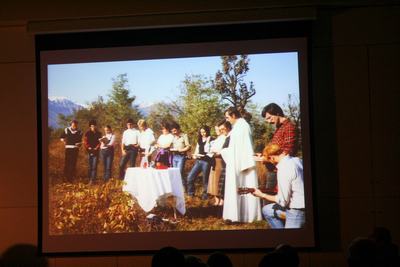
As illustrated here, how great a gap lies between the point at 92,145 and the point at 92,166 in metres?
0.24

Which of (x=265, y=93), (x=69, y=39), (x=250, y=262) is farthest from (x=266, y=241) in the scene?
(x=69, y=39)

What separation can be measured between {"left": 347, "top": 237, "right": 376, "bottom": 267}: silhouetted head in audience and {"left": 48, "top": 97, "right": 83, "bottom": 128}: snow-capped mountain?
4.42 metres

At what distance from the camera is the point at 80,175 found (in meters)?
6.85

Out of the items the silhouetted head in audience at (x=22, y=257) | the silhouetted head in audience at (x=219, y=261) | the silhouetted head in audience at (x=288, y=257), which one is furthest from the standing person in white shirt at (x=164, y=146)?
the silhouetted head in audience at (x=288, y=257)

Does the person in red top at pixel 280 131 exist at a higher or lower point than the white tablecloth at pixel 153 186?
higher

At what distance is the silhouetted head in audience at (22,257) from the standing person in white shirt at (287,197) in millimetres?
2601

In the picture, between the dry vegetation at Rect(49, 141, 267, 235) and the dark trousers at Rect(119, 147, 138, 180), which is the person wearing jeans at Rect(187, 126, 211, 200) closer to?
the dry vegetation at Rect(49, 141, 267, 235)

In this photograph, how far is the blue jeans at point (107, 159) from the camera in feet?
22.4

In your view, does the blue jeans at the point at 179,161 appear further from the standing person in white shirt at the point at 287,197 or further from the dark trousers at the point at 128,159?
the standing person in white shirt at the point at 287,197

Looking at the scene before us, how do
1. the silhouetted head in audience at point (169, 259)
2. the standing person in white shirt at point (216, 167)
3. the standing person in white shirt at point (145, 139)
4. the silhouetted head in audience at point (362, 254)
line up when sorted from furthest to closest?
1. the standing person in white shirt at point (145, 139)
2. the standing person in white shirt at point (216, 167)
3. the silhouetted head in audience at point (362, 254)
4. the silhouetted head in audience at point (169, 259)

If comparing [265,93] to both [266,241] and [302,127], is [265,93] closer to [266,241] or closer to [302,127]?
[302,127]

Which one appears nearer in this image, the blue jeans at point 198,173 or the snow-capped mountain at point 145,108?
the blue jeans at point 198,173

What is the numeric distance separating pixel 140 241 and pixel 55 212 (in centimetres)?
101

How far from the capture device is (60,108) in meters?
6.93
